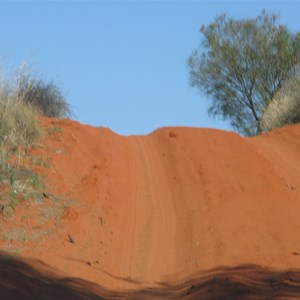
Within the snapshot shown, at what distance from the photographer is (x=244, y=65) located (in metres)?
36.9

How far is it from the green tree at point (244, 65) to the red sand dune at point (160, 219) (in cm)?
1535

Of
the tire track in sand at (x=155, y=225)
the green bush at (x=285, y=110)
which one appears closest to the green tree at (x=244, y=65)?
the green bush at (x=285, y=110)

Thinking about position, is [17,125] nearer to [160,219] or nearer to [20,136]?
[20,136]

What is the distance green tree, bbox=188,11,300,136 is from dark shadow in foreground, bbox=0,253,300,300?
24816 mm

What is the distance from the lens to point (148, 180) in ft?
55.9

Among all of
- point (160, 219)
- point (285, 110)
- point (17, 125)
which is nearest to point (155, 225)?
point (160, 219)

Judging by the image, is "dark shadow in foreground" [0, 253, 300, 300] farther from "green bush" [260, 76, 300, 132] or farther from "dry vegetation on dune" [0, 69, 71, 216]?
"green bush" [260, 76, 300, 132]

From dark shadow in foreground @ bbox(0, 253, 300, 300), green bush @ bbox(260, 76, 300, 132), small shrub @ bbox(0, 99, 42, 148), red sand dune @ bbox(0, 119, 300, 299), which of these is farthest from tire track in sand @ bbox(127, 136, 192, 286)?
green bush @ bbox(260, 76, 300, 132)

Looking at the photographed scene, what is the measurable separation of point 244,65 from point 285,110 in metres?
9.83

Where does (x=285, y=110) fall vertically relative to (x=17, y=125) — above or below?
above

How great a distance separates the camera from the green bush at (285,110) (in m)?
26.9

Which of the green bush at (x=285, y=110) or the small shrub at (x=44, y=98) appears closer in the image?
the small shrub at (x=44, y=98)

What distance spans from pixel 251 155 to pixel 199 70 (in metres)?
19.4

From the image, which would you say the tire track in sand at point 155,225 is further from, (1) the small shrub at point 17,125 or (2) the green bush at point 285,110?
(2) the green bush at point 285,110
